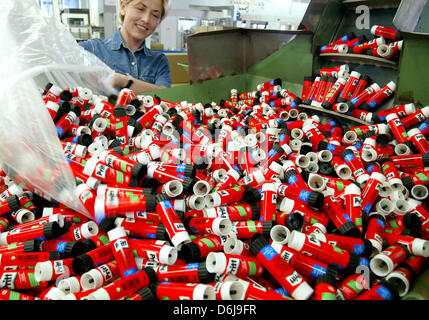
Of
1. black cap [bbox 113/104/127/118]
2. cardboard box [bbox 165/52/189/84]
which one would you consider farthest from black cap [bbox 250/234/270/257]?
cardboard box [bbox 165/52/189/84]

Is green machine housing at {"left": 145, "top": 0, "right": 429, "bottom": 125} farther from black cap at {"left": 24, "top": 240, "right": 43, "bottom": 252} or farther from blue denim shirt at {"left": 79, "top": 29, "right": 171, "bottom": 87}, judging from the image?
black cap at {"left": 24, "top": 240, "right": 43, "bottom": 252}

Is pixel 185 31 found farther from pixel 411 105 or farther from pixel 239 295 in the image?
pixel 239 295

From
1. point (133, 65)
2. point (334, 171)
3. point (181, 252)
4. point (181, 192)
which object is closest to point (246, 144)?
point (334, 171)

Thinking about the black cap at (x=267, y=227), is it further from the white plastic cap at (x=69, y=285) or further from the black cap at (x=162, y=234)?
the white plastic cap at (x=69, y=285)

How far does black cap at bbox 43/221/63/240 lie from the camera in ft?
3.87

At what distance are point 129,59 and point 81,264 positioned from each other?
2517mm

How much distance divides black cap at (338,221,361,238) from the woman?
6.82ft

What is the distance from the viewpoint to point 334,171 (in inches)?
67.1

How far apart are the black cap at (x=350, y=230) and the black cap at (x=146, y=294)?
2.48 ft

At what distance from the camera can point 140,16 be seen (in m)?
2.75

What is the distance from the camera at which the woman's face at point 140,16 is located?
8.78 ft

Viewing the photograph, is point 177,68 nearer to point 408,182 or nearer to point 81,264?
point 408,182

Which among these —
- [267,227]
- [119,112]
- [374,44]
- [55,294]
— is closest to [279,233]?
[267,227]
